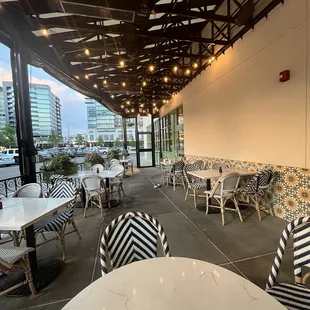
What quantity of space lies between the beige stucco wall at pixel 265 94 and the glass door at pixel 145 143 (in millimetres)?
6437

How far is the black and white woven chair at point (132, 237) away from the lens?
4.66 ft

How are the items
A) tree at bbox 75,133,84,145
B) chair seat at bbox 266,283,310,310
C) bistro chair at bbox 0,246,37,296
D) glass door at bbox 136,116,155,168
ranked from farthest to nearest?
1. glass door at bbox 136,116,155,168
2. tree at bbox 75,133,84,145
3. bistro chair at bbox 0,246,37,296
4. chair seat at bbox 266,283,310,310

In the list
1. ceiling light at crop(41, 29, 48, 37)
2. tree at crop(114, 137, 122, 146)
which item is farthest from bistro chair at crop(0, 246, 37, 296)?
tree at crop(114, 137, 122, 146)

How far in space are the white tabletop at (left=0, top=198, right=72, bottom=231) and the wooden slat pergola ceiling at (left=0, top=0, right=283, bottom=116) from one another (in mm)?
2334

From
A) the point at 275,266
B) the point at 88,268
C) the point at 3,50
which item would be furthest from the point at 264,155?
the point at 3,50

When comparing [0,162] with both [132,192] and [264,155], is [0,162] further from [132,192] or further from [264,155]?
[264,155]

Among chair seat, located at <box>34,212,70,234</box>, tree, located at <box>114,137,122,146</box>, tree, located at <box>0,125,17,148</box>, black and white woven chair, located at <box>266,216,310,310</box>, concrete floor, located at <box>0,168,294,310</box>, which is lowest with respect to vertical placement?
concrete floor, located at <box>0,168,294,310</box>

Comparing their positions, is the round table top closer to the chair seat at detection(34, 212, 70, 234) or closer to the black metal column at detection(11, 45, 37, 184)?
the chair seat at detection(34, 212, 70, 234)

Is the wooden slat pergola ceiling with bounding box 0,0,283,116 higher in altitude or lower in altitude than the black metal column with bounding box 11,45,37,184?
higher

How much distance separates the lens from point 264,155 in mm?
3818

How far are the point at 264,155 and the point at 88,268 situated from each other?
3.55 metres

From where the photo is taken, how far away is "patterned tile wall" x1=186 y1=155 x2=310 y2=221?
305 cm

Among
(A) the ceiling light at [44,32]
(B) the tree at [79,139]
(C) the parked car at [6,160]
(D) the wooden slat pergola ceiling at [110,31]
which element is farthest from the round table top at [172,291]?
(C) the parked car at [6,160]

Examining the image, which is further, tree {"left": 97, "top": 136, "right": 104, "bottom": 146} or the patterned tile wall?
tree {"left": 97, "top": 136, "right": 104, "bottom": 146}
